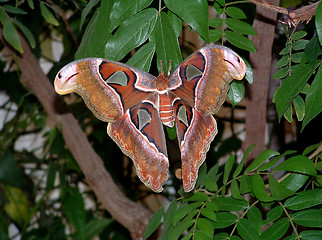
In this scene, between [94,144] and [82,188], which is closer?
[94,144]

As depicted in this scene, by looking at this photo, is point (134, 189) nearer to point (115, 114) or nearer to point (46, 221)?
point (46, 221)

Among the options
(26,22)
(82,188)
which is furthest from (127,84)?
(82,188)

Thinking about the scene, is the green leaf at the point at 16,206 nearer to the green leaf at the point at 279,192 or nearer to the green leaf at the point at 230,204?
the green leaf at the point at 230,204

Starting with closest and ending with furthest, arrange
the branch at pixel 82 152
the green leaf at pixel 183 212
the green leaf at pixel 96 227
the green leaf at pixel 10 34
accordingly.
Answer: the green leaf at pixel 183 212, the green leaf at pixel 10 34, the branch at pixel 82 152, the green leaf at pixel 96 227

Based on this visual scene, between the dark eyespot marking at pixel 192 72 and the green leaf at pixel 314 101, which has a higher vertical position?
the dark eyespot marking at pixel 192 72

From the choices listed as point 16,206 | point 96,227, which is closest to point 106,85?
point 96,227

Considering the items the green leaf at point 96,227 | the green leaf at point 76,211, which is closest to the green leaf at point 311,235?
the green leaf at point 76,211

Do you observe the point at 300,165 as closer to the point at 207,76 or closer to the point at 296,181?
the point at 296,181
